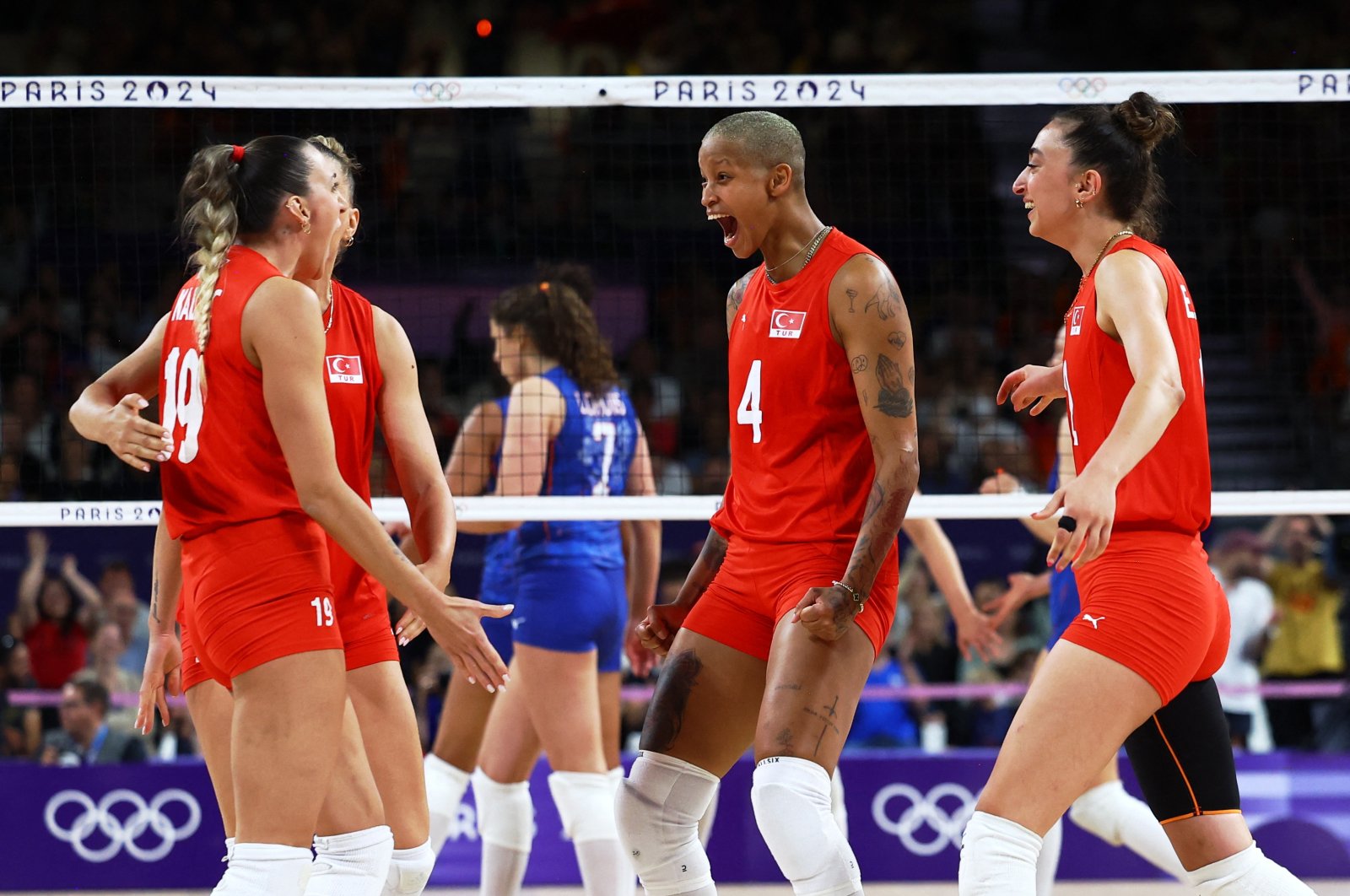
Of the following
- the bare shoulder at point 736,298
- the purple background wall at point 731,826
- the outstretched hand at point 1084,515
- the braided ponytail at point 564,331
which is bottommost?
the purple background wall at point 731,826

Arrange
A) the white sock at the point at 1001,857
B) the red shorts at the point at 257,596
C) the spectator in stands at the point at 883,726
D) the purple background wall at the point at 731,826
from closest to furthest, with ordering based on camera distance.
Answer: the red shorts at the point at 257,596, the white sock at the point at 1001,857, the purple background wall at the point at 731,826, the spectator in stands at the point at 883,726

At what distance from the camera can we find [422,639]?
977 cm

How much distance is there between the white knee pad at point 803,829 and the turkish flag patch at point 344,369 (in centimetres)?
143

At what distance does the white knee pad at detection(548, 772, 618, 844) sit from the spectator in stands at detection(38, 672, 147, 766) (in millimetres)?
3570

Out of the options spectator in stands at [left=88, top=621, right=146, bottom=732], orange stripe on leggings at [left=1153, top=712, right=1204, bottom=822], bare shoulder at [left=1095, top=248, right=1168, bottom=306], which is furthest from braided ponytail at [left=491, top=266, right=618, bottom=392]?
spectator in stands at [left=88, top=621, right=146, bottom=732]

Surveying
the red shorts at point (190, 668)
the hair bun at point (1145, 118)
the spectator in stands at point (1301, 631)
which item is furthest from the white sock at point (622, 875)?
the spectator in stands at point (1301, 631)

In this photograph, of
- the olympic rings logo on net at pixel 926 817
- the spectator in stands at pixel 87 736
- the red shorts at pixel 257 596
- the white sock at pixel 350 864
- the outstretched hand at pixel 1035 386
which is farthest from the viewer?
the spectator in stands at pixel 87 736

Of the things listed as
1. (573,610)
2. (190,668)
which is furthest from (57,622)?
(190,668)

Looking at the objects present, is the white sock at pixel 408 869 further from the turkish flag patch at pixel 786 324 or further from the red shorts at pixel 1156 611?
the red shorts at pixel 1156 611

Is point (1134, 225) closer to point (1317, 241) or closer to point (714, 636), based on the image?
point (714, 636)

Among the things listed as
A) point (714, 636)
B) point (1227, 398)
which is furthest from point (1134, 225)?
point (1227, 398)

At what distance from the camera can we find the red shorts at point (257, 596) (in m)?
3.54

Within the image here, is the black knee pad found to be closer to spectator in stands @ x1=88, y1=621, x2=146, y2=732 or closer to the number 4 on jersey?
the number 4 on jersey

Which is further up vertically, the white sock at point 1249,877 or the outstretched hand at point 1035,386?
the outstretched hand at point 1035,386
